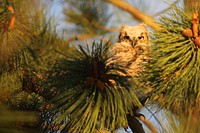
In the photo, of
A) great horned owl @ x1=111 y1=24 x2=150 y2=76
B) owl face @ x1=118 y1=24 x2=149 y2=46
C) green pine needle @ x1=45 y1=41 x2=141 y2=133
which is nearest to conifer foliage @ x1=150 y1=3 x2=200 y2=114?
green pine needle @ x1=45 y1=41 x2=141 y2=133

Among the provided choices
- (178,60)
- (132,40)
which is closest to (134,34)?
(132,40)

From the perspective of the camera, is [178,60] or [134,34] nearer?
[178,60]

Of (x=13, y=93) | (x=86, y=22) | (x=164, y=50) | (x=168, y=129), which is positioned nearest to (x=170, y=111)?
(x=168, y=129)

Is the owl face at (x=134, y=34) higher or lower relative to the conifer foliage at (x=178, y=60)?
higher

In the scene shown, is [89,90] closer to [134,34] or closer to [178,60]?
[178,60]

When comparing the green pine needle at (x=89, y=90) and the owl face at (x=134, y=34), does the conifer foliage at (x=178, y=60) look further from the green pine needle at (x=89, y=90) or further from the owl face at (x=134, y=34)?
the owl face at (x=134, y=34)

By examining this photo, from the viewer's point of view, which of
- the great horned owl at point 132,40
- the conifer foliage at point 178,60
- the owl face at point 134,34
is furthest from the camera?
the owl face at point 134,34

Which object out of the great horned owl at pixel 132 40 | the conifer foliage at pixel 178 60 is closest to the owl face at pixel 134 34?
the great horned owl at pixel 132 40

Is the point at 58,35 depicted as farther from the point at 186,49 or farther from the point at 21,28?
the point at 186,49
